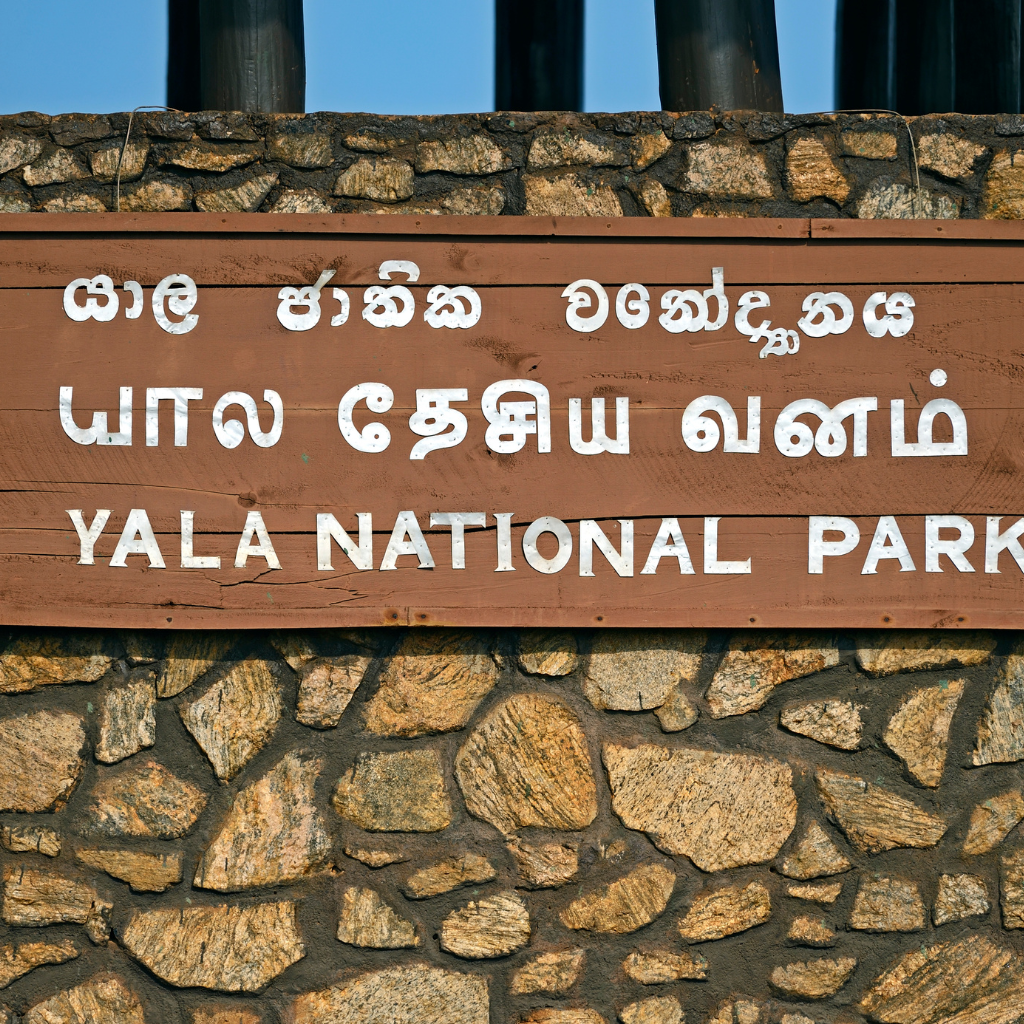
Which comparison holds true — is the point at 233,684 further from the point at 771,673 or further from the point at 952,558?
the point at 952,558

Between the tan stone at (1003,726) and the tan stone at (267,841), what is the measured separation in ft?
5.29

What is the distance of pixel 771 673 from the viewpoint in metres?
2.29

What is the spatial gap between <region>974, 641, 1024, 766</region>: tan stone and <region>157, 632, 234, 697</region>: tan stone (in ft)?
6.09

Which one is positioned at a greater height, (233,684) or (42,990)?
(233,684)

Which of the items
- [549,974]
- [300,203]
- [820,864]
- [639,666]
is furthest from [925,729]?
[300,203]

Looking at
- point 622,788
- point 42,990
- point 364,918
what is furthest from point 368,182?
point 42,990

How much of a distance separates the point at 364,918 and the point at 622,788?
69cm

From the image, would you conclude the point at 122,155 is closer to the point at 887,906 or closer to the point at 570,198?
the point at 570,198

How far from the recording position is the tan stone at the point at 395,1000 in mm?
2232

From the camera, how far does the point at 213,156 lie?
2375 mm

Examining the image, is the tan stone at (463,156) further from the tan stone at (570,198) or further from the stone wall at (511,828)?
the stone wall at (511,828)

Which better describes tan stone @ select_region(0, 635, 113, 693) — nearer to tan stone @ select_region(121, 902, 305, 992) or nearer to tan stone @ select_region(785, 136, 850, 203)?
tan stone @ select_region(121, 902, 305, 992)

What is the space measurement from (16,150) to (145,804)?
1.67 metres

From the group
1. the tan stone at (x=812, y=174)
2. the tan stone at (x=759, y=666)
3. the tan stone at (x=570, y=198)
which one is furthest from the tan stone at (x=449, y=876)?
the tan stone at (x=812, y=174)
